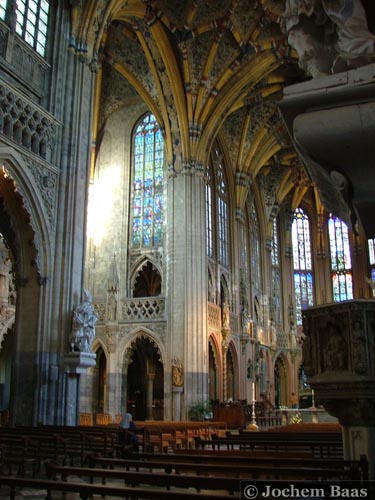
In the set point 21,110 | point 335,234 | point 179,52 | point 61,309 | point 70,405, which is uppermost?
point 179,52

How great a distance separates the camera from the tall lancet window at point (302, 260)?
141 feet

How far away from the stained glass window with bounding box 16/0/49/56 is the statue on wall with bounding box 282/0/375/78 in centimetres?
1199

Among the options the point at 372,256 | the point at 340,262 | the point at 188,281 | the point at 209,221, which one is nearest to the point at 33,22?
the point at 188,281

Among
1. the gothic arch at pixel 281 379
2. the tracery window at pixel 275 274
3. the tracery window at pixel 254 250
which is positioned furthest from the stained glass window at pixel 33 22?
the gothic arch at pixel 281 379

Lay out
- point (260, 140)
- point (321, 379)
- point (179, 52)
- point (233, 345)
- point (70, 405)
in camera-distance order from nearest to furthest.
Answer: point (321, 379) < point (70, 405) < point (179, 52) < point (233, 345) < point (260, 140)

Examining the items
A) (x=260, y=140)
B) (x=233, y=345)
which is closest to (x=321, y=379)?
(x=233, y=345)

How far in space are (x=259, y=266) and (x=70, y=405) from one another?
80.8 feet

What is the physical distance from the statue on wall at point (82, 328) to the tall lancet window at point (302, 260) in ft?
A: 97.7

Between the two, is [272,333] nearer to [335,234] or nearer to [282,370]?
[282,370]

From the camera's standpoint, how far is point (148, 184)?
27531 millimetres

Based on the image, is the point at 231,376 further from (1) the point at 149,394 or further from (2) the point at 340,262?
(2) the point at 340,262

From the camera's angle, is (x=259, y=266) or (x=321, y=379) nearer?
(x=321, y=379)

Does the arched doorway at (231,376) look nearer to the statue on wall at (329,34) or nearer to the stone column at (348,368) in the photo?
the stone column at (348,368)

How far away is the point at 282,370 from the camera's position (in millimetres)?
39000
